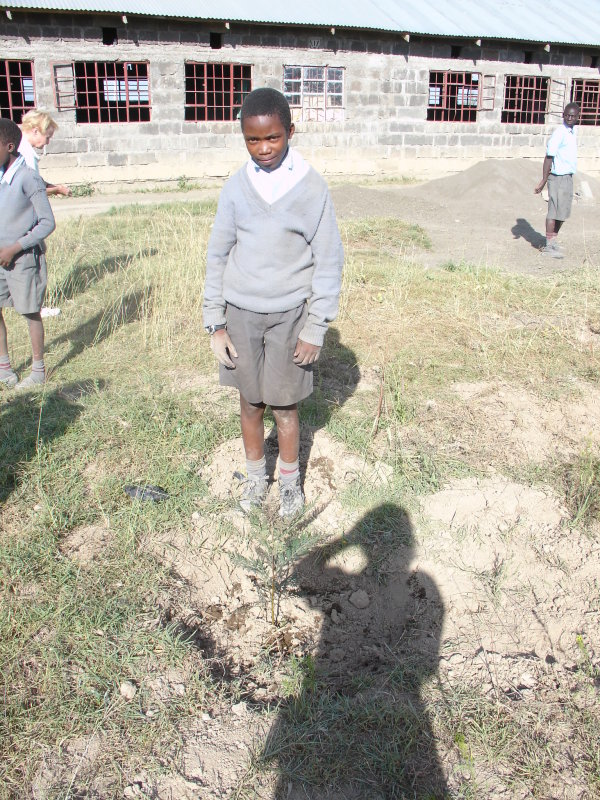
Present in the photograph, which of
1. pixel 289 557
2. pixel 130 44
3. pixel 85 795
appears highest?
pixel 130 44

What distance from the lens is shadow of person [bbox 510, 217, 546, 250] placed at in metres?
9.22

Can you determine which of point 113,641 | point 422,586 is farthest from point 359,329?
point 113,641

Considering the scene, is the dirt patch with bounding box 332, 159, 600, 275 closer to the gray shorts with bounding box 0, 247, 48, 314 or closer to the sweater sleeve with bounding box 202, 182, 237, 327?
the gray shorts with bounding box 0, 247, 48, 314

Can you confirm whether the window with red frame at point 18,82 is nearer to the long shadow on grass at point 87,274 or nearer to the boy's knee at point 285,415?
the long shadow on grass at point 87,274

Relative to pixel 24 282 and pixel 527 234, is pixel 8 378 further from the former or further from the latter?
pixel 527 234

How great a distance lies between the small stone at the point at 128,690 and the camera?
2.09m

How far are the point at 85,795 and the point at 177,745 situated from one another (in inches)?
11.0

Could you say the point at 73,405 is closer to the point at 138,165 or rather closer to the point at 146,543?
the point at 146,543

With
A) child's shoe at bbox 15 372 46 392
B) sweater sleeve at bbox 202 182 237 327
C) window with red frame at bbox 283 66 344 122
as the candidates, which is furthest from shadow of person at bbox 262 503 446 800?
window with red frame at bbox 283 66 344 122

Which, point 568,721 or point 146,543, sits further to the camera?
point 146,543

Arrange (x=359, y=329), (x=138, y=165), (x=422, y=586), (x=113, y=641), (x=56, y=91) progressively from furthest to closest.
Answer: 1. (x=138, y=165)
2. (x=56, y=91)
3. (x=359, y=329)
4. (x=422, y=586)
5. (x=113, y=641)

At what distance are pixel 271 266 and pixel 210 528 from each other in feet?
3.99

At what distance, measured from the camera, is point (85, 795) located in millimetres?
1803

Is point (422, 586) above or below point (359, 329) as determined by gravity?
below
